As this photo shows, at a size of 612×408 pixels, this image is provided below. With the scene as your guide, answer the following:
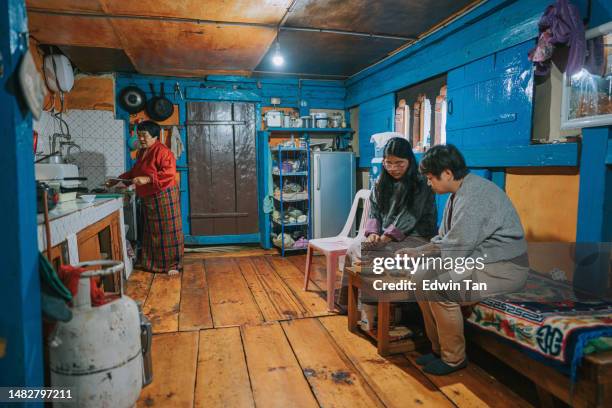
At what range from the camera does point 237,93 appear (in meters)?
5.75

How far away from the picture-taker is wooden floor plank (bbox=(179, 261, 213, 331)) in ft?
9.65

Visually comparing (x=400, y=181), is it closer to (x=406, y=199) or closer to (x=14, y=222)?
(x=406, y=199)

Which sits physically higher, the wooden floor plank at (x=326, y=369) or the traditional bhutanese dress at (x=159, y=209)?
the traditional bhutanese dress at (x=159, y=209)

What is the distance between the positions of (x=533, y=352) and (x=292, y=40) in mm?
3633

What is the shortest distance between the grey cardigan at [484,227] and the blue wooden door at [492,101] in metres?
1.10

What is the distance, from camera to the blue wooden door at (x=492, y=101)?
2914 mm

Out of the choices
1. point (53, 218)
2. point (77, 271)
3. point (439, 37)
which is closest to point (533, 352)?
point (77, 271)

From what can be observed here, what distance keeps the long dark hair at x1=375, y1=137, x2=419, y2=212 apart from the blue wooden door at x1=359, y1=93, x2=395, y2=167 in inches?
85.6

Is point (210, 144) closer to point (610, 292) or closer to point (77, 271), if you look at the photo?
point (77, 271)

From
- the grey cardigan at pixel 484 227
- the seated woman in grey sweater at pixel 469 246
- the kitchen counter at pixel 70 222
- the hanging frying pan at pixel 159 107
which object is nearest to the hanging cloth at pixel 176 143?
the hanging frying pan at pixel 159 107

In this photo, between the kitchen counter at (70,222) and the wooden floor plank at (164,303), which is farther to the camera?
the wooden floor plank at (164,303)

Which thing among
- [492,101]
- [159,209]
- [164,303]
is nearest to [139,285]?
[164,303]

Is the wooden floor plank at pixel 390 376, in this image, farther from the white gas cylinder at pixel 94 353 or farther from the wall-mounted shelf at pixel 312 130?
the wall-mounted shelf at pixel 312 130

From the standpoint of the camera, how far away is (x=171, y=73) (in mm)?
5379
